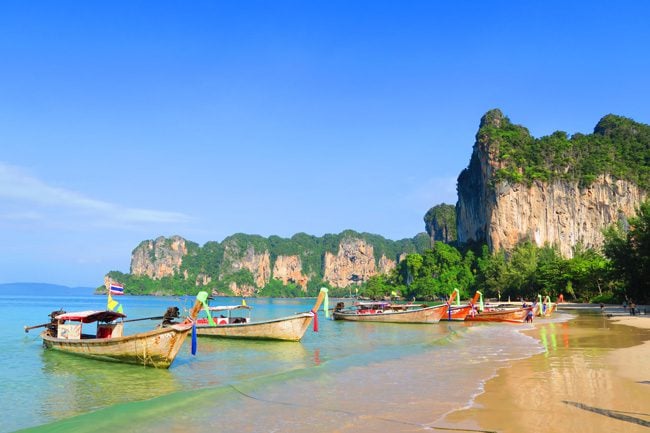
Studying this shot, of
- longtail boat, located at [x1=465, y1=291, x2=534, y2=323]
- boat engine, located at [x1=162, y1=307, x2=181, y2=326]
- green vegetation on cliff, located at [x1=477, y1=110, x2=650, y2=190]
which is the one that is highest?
green vegetation on cliff, located at [x1=477, y1=110, x2=650, y2=190]

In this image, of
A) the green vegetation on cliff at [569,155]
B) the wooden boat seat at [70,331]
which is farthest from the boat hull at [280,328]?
the green vegetation on cliff at [569,155]

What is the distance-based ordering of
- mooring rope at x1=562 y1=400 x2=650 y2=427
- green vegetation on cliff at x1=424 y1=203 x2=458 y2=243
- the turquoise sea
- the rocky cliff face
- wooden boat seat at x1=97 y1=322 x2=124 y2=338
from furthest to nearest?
green vegetation on cliff at x1=424 y1=203 x2=458 y2=243, the rocky cliff face, wooden boat seat at x1=97 y1=322 x2=124 y2=338, the turquoise sea, mooring rope at x1=562 y1=400 x2=650 y2=427

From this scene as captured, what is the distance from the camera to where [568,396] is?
10594 millimetres

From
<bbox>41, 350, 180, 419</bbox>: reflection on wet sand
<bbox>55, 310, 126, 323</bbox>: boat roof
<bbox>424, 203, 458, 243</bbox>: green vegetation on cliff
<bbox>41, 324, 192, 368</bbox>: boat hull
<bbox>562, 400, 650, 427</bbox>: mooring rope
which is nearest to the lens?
<bbox>562, 400, 650, 427</bbox>: mooring rope

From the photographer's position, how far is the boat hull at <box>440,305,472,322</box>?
136ft

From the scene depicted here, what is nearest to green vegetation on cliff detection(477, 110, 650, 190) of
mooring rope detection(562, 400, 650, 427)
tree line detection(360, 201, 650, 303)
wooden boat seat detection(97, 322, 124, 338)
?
tree line detection(360, 201, 650, 303)

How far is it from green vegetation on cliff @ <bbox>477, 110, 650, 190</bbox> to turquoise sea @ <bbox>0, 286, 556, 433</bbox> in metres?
86.5

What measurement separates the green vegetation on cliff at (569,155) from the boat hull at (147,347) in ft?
307

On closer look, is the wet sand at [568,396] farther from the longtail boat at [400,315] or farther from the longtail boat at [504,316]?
the longtail boat at [504,316]

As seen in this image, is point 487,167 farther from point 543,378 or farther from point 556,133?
point 543,378

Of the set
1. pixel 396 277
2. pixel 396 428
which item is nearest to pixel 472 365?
pixel 396 428

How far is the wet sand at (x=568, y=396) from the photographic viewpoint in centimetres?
859

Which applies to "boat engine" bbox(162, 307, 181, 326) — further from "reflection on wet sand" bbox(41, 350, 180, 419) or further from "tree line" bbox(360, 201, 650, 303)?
"tree line" bbox(360, 201, 650, 303)

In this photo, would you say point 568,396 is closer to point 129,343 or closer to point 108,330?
point 129,343
